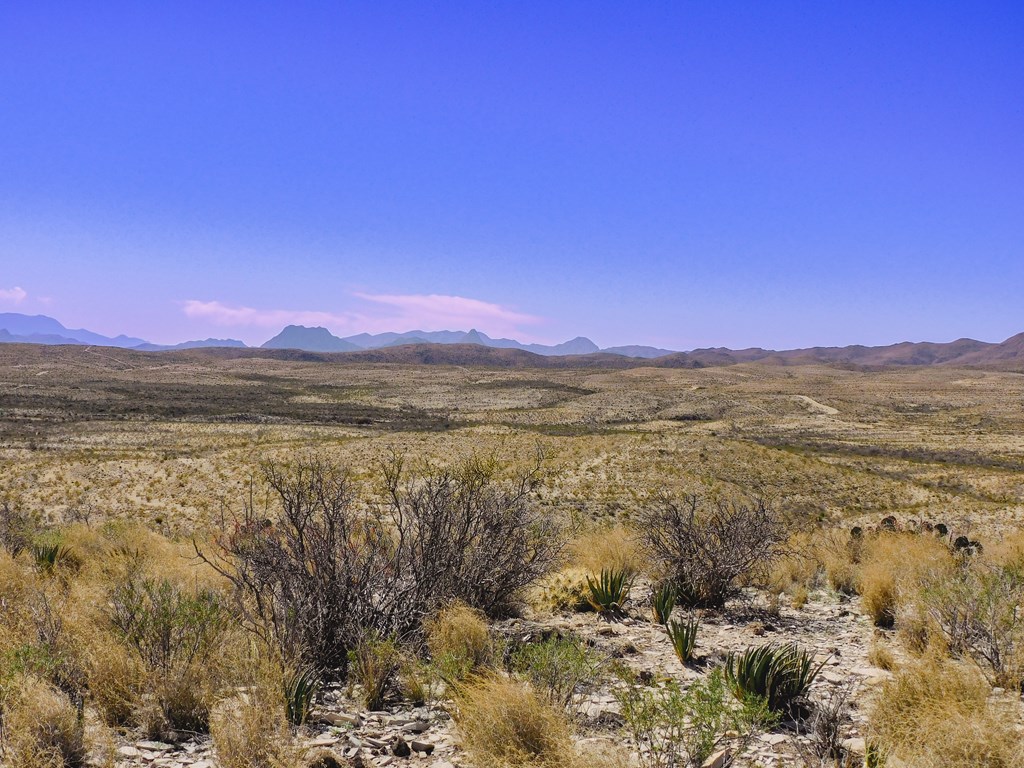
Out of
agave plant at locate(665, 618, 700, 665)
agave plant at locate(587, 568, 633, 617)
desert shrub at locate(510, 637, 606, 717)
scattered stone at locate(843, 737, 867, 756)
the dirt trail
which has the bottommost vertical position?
the dirt trail

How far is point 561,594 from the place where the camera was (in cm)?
819

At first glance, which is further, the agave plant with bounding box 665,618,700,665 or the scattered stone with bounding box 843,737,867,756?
the agave plant with bounding box 665,618,700,665

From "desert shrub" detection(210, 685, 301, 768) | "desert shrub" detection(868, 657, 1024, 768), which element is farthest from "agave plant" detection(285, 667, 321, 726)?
"desert shrub" detection(868, 657, 1024, 768)

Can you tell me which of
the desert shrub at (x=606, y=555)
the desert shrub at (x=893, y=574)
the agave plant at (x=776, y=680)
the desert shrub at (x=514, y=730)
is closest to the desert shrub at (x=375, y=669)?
the desert shrub at (x=514, y=730)

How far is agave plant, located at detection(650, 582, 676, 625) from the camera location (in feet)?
22.3

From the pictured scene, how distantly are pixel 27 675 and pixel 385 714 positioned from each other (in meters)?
2.39

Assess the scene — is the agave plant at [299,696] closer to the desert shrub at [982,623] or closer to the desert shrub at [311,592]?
the desert shrub at [311,592]

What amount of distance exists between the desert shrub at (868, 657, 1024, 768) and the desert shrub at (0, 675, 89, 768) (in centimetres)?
479

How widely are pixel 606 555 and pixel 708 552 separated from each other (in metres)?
2.65

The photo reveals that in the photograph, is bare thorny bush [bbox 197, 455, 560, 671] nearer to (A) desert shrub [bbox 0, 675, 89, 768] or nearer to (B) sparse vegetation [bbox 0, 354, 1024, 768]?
(B) sparse vegetation [bbox 0, 354, 1024, 768]

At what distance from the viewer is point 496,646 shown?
17.0ft

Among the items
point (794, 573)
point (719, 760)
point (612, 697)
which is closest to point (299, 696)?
point (612, 697)

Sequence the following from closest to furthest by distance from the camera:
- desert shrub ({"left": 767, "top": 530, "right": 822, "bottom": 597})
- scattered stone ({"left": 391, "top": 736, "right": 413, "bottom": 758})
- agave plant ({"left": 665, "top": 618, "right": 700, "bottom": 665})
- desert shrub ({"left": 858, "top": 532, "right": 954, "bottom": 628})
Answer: scattered stone ({"left": 391, "top": 736, "right": 413, "bottom": 758})
agave plant ({"left": 665, "top": 618, "right": 700, "bottom": 665})
desert shrub ({"left": 858, "top": 532, "right": 954, "bottom": 628})
desert shrub ({"left": 767, "top": 530, "right": 822, "bottom": 597})

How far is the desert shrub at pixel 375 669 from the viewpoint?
4590 millimetres
